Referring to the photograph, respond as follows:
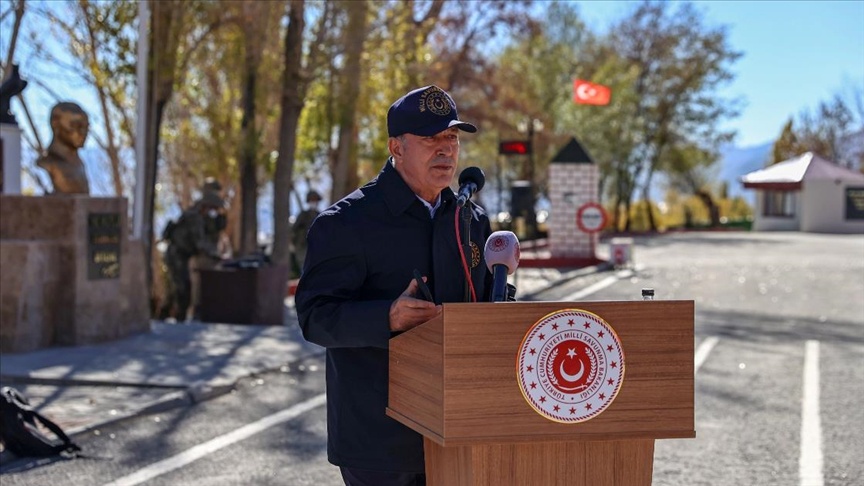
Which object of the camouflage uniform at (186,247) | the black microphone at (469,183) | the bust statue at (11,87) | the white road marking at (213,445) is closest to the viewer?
the black microphone at (469,183)

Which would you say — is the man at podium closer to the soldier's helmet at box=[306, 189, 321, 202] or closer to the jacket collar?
the jacket collar

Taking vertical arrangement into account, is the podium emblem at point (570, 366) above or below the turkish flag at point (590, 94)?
below

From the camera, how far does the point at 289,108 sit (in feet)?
64.6

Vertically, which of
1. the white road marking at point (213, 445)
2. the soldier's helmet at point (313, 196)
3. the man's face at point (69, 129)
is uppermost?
the man's face at point (69, 129)

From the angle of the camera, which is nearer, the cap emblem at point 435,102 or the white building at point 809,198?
the cap emblem at point 435,102

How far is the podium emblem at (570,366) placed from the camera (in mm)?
2955

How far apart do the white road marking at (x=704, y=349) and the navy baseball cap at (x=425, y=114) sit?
858cm

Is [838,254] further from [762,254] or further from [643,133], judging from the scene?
[643,133]

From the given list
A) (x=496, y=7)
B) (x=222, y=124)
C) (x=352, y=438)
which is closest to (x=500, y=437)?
(x=352, y=438)

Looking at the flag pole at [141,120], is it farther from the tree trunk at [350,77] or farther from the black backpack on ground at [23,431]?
the black backpack on ground at [23,431]

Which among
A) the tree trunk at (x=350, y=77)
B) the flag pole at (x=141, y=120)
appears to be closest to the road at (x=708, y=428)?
the flag pole at (x=141, y=120)

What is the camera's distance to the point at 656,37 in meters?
57.0

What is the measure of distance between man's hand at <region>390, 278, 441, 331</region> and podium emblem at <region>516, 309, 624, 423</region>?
32cm

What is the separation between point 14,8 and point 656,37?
4224cm
